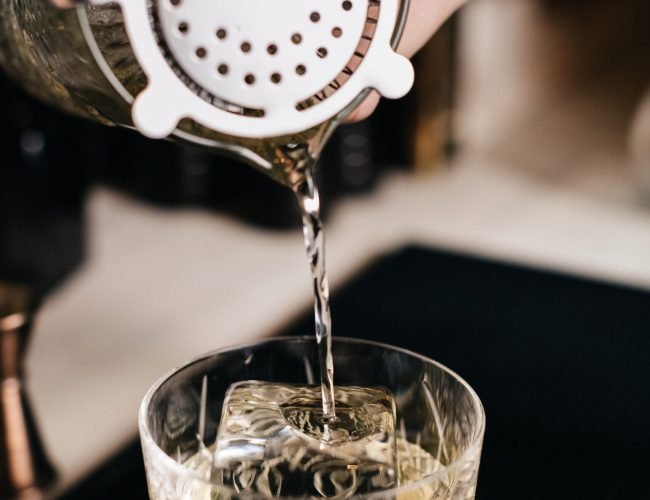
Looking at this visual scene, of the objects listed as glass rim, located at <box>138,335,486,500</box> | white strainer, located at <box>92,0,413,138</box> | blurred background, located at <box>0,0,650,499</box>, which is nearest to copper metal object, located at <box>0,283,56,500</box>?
blurred background, located at <box>0,0,650,499</box>

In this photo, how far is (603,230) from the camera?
1275mm

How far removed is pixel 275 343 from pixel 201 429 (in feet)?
0.20

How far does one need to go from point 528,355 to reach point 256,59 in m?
0.63

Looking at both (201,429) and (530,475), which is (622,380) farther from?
(201,429)

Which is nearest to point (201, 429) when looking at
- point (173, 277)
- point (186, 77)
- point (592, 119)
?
point (186, 77)

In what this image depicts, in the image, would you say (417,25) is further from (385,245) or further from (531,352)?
(385,245)

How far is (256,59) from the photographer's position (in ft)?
1.16

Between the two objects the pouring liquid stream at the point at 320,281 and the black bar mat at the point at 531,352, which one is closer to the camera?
the pouring liquid stream at the point at 320,281

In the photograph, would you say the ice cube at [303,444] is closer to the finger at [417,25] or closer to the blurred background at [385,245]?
the finger at [417,25]

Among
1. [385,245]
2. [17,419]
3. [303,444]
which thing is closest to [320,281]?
[303,444]

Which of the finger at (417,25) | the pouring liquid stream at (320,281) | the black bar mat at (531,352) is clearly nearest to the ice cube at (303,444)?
the pouring liquid stream at (320,281)

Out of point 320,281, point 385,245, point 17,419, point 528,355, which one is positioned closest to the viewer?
point 320,281

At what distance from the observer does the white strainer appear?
348mm

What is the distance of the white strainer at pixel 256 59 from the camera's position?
35 centimetres
